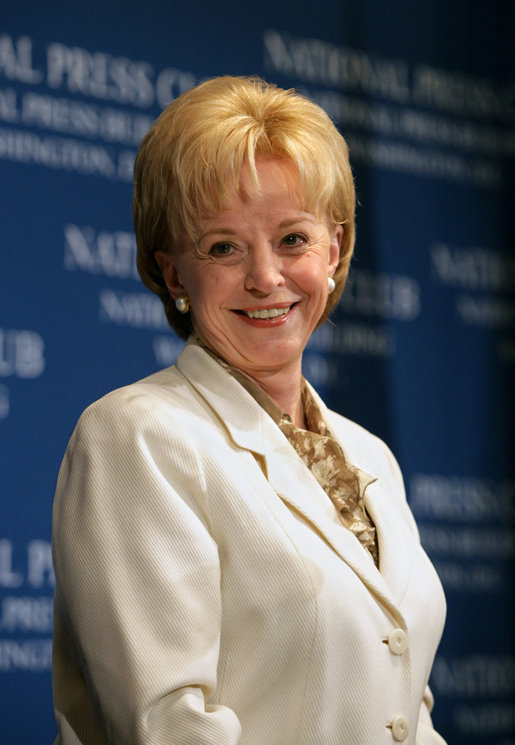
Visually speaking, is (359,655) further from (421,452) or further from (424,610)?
(421,452)

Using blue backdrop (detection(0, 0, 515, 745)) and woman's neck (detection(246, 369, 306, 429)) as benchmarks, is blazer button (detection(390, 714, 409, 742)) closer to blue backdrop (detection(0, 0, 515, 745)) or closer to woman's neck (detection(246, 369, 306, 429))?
woman's neck (detection(246, 369, 306, 429))

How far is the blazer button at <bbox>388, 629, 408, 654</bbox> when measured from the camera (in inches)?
62.5

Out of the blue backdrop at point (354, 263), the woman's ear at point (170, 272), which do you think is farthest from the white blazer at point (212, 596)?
the blue backdrop at point (354, 263)

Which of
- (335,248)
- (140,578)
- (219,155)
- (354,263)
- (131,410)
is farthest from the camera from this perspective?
(354,263)

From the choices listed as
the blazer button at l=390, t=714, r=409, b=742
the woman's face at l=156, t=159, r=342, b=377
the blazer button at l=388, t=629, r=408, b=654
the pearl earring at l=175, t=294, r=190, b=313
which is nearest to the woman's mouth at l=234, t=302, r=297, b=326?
the woman's face at l=156, t=159, r=342, b=377

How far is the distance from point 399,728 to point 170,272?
853 mm

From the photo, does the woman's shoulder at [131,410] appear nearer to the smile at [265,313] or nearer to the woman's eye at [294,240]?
the smile at [265,313]

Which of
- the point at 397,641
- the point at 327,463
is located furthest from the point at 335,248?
the point at 397,641

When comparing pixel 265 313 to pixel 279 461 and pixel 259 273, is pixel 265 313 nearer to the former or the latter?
pixel 259 273

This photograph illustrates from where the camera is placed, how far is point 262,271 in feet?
5.53

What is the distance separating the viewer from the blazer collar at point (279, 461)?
1.59 meters

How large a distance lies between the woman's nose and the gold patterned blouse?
→ 6.1 inches

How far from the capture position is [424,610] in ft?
5.63

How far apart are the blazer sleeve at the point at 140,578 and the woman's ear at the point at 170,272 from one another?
333mm
